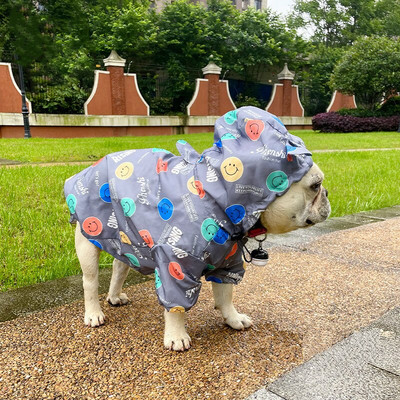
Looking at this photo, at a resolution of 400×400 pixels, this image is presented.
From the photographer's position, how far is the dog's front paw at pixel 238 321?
2254mm

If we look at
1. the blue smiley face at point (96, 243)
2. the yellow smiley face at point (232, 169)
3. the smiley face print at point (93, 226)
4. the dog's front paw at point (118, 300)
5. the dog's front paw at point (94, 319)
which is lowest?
the dog's front paw at point (118, 300)

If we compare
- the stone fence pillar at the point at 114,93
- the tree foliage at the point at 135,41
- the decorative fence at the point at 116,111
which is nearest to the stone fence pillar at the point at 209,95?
the decorative fence at the point at 116,111

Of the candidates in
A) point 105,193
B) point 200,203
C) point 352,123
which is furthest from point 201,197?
point 352,123

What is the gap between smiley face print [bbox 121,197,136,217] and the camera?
6.69 ft

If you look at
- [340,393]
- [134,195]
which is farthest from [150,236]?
[340,393]

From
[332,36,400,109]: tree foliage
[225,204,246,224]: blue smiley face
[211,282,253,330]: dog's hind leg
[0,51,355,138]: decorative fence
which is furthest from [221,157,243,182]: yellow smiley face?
[332,36,400,109]: tree foliage

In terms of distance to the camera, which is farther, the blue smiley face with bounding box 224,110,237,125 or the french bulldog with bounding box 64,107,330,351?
the blue smiley face with bounding box 224,110,237,125

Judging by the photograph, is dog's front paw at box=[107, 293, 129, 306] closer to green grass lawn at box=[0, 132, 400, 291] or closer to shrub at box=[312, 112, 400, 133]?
green grass lawn at box=[0, 132, 400, 291]

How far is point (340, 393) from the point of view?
1.64 m

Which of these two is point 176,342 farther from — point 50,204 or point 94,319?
point 50,204

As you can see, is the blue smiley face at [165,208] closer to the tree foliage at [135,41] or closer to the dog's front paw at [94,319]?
the dog's front paw at [94,319]

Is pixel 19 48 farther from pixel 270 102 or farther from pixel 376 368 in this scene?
pixel 376 368

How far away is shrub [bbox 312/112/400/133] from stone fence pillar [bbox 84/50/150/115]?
9.97 metres

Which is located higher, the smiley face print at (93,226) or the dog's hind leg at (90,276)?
the smiley face print at (93,226)
